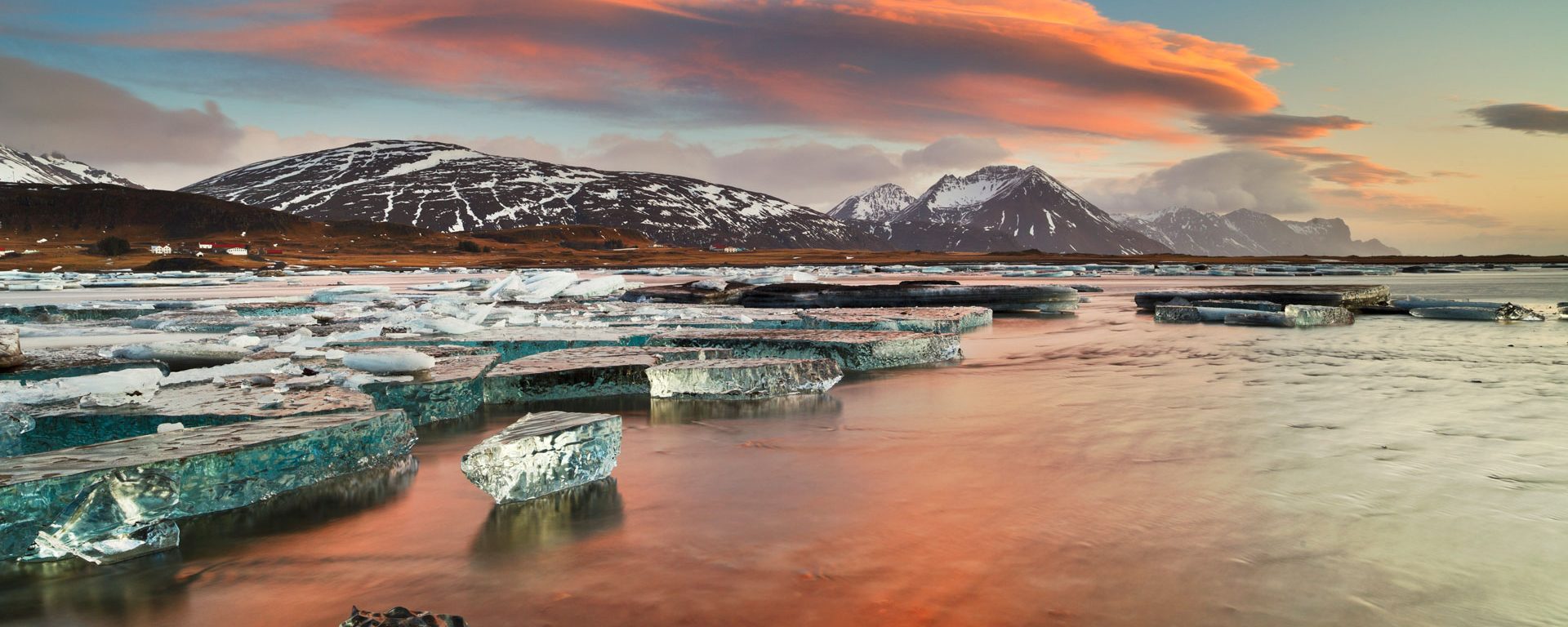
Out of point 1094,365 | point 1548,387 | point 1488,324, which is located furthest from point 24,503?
point 1488,324

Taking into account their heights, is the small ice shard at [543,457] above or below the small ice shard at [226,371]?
below

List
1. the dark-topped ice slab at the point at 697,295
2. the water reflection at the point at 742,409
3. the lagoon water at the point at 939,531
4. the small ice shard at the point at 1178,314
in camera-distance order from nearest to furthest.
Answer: the lagoon water at the point at 939,531 → the water reflection at the point at 742,409 → the small ice shard at the point at 1178,314 → the dark-topped ice slab at the point at 697,295

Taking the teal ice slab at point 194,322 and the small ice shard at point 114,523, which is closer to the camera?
the small ice shard at point 114,523

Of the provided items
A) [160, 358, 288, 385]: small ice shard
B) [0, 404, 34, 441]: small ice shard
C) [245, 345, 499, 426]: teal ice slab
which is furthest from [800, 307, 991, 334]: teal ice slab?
[0, 404, 34, 441]: small ice shard

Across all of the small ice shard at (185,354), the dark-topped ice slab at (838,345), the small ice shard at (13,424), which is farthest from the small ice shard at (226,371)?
the dark-topped ice slab at (838,345)

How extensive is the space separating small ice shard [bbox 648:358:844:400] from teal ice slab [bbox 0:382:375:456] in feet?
7.48

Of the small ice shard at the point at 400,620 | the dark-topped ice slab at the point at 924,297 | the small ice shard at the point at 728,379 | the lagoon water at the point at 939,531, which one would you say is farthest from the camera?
the dark-topped ice slab at the point at 924,297

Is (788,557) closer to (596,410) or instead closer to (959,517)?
(959,517)

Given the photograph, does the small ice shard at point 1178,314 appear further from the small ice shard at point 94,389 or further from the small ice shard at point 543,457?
the small ice shard at point 94,389

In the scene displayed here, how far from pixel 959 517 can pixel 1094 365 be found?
596 cm

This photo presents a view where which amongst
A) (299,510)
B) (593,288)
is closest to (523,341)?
(299,510)

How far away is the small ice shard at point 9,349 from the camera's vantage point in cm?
712

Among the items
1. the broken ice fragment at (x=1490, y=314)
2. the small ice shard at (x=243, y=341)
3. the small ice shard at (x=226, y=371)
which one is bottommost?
the broken ice fragment at (x=1490, y=314)

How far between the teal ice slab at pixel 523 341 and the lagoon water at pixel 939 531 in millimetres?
2353
